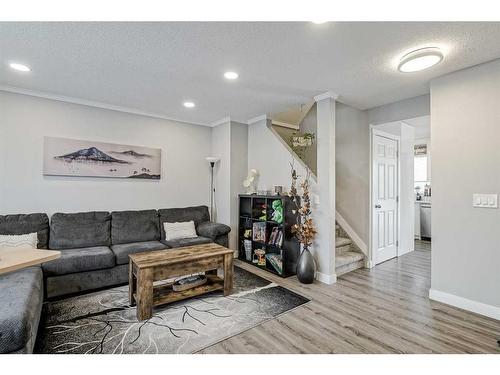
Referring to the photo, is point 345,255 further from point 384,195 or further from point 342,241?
point 384,195

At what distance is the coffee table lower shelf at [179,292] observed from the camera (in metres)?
2.44

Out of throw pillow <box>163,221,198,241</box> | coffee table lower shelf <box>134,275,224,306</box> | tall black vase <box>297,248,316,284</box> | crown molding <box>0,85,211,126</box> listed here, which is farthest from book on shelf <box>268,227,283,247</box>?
crown molding <box>0,85,211,126</box>

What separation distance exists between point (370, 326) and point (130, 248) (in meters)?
2.80

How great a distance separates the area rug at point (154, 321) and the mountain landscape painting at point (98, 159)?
1710mm

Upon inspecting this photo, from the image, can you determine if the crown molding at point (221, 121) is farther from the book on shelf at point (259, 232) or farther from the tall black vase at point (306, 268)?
the tall black vase at point (306, 268)

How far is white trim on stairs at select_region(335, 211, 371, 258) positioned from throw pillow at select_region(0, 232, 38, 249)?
4.21 meters

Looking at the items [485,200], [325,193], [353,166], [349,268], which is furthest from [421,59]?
[349,268]

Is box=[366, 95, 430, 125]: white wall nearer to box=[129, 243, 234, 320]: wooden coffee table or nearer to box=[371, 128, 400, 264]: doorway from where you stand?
box=[371, 128, 400, 264]: doorway

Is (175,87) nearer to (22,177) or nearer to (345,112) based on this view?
(22,177)

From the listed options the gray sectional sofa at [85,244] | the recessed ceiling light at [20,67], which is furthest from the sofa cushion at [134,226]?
the recessed ceiling light at [20,67]

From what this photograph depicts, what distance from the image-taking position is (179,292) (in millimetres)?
2596
